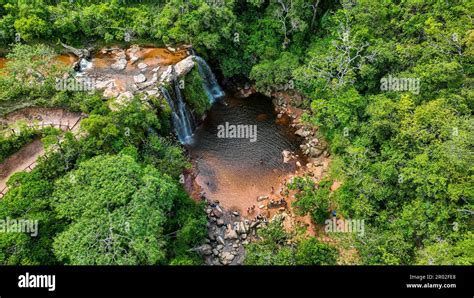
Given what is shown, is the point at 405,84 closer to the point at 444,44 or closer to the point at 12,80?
the point at 444,44

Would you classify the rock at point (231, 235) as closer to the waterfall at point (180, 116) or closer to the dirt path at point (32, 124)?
the waterfall at point (180, 116)

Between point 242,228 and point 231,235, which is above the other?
point 242,228

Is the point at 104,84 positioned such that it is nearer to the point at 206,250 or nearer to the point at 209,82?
the point at 209,82

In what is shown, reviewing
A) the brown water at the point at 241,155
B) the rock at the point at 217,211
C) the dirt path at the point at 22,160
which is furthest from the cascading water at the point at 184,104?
the dirt path at the point at 22,160

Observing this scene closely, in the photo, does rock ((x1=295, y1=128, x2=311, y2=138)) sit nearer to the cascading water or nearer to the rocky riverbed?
the cascading water

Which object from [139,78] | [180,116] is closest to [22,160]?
[139,78]
